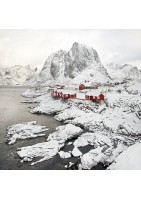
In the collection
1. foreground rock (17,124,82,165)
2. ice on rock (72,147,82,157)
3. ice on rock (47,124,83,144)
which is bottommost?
ice on rock (72,147,82,157)

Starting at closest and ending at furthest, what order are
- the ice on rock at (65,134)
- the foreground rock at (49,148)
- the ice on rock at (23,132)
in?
the foreground rock at (49,148)
the ice on rock at (65,134)
the ice on rock at (23,132)

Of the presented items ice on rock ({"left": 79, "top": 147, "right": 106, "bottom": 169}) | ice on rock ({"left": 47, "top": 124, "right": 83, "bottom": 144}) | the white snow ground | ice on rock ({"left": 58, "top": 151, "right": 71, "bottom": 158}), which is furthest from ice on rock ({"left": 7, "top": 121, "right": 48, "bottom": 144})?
ice on rock ({"left": 79, "top": 147, "right": 106, "bottom": 169})

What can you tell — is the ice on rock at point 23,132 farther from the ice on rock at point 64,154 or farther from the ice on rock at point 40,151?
the ice on rock at point 64,154

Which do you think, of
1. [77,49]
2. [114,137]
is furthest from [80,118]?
[77,49]

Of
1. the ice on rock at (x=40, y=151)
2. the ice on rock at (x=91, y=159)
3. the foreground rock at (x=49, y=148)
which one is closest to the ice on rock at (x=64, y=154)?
the foreground rock at (x=49, y=148)

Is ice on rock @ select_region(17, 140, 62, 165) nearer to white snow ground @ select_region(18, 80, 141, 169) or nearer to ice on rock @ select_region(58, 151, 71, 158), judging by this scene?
white snow ground @ select_region(18, 80, 141, 169)

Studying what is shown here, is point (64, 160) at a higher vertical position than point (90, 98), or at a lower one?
lower

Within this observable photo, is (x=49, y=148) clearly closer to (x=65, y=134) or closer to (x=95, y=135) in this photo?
(x=65, y=134)

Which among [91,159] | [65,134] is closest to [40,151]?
[65,134]

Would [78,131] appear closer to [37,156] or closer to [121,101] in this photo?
[37,156]

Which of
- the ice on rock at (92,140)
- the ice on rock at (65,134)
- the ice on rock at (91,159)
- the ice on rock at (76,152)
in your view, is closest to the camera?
the ice on rock at (91,159)

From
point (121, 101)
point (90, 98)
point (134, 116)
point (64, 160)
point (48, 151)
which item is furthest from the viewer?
point (90, 98)
